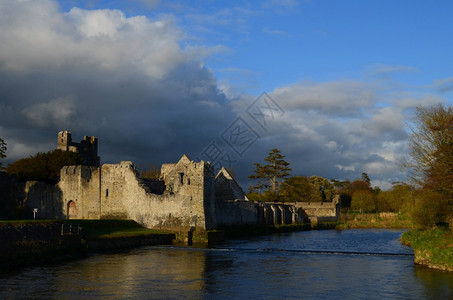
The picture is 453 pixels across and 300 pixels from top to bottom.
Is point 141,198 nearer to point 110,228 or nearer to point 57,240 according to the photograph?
point 110,228

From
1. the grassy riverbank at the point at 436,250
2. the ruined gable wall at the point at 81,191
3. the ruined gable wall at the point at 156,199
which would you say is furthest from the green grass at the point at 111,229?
the grassy riverbank at the point at 436,250

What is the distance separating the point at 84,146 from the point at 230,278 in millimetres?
52220

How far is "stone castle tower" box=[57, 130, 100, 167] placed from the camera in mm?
65525

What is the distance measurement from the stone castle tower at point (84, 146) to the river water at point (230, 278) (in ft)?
129

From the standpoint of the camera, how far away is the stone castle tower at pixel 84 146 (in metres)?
65.5

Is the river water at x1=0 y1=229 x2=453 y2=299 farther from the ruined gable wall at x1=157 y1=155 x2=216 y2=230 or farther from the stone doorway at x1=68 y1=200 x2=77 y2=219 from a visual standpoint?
the stone doorway at x1=68 y1=200 x2=77 y2=219

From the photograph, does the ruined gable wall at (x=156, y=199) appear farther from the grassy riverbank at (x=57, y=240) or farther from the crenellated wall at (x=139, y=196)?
the grassy riverbank at (x=57, y=240)

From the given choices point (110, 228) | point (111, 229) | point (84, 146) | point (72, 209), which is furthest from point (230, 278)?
point (84, 146)

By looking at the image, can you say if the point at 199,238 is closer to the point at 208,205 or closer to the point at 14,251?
the point at 208,205

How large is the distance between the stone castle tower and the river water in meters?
39.3

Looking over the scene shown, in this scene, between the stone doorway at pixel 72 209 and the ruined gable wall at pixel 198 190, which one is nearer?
the ruined gable wall at pixel 198 190

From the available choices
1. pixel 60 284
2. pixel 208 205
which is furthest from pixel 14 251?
pixel 208 205

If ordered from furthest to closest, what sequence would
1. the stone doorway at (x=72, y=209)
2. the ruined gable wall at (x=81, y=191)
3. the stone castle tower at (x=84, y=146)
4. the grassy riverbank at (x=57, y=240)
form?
the stone castle tower at (x=84, y=146), the stone doorway at (x=72, y=209), the ruined gable wall at (x=81, y=191), the grassy riverbank at (x=57, y=240)

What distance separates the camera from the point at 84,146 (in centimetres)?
6950
